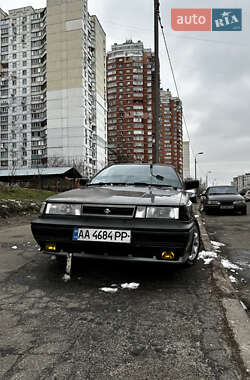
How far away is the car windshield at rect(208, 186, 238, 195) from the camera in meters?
11.0

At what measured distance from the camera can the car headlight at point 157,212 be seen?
8.11 feet

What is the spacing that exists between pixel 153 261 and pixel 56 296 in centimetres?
92

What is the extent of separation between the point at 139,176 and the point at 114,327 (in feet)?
7.22

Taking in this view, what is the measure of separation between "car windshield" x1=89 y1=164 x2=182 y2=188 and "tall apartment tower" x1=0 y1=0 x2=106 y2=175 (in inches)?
2115

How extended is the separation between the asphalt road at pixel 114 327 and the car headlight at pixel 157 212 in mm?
707

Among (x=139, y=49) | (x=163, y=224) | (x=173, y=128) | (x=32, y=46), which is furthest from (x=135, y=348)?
(x=173, y=128)

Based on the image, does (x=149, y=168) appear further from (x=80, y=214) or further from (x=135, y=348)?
(x=135, y=348)

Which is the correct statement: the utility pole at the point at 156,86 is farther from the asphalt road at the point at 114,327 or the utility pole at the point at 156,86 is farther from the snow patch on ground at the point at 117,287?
the snow patch on ground at the point at 117,287

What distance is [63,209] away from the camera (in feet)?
8.82

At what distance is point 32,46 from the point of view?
6850 centimetres

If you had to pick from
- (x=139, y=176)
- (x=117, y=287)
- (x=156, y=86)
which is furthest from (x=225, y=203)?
(x=117, y=287)

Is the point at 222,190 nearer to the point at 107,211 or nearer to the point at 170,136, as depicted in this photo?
the point at 107,211

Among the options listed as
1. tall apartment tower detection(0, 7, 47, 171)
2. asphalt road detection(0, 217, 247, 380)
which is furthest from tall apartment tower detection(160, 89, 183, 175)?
asphalt road detection(0, 217, 247, 380)

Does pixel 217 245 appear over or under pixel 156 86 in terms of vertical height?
under
